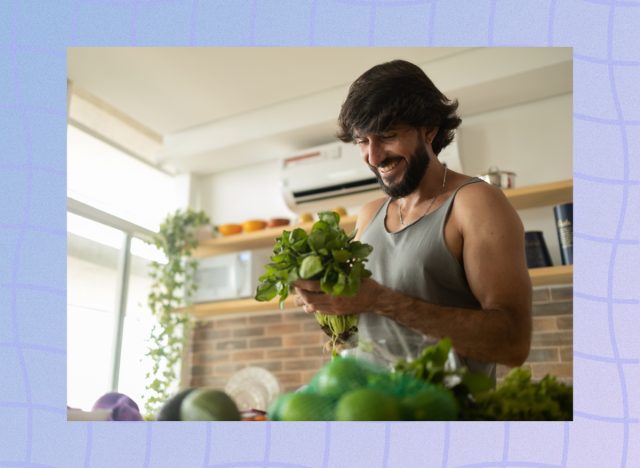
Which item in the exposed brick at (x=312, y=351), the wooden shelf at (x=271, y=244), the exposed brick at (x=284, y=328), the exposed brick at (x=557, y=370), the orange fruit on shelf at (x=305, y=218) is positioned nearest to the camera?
the exposed brick at (x=557, y=370)

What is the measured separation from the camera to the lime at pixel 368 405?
0.70 metres

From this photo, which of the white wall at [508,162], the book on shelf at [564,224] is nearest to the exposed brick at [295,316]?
the white wall at [508,162]

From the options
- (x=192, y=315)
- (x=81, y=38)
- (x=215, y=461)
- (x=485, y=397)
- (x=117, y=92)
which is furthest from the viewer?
(x=117, y=92)

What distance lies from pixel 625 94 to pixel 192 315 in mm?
1245

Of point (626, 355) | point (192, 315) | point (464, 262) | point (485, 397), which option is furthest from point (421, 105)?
point (192, 315)

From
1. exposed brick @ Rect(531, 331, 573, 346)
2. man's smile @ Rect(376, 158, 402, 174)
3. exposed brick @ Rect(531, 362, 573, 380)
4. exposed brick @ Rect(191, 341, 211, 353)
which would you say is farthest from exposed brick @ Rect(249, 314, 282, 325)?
man's smile @ Rect(376, 158, 402, 174)

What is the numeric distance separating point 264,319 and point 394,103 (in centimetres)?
152

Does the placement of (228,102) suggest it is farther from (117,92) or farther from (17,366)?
(17,366)

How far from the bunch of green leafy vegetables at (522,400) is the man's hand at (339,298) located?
16 centimetres

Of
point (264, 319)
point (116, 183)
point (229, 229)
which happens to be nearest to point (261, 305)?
point (264, 319)

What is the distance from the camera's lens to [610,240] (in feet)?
3.06

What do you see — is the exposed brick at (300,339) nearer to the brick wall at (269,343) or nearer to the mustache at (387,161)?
the brick wall at (269,343)

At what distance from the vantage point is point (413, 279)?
783 millimetres

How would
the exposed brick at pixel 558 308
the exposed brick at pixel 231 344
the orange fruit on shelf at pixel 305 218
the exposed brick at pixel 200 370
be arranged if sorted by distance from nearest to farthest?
1. the exposed brick at pixel 558 308
2. the exposed brick at pixel 200 370
3. the orange fruit on shelf at pixel 305 218
4. the exposed brick at pixel 231 344
